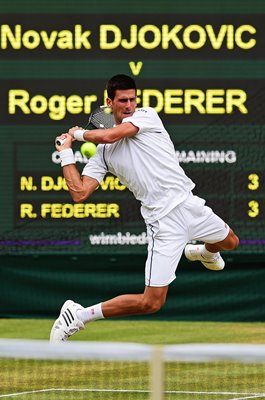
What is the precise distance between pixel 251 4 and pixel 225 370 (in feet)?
15.3

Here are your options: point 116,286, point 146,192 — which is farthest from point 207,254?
point 116,286

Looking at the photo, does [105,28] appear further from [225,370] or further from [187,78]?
[225,370]

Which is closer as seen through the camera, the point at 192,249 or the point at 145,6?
the point at 192,249

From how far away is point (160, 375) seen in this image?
4133mm

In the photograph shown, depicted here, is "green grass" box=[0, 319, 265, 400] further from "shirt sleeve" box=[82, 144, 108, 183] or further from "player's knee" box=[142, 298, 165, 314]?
"shirt sleeve" box=[82, 144, 108, 183]

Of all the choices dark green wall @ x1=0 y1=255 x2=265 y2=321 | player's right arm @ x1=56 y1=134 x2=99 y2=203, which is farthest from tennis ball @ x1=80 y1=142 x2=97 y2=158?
dark green wall @ x1=0 y1=255 x2=265 y2=321

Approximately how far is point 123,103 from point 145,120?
0.19 m

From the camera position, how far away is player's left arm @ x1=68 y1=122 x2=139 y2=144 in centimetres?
792

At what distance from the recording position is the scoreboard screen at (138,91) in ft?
39.4

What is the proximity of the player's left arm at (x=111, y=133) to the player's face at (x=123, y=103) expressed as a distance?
215 millimetres

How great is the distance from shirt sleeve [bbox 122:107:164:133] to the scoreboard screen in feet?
12.0

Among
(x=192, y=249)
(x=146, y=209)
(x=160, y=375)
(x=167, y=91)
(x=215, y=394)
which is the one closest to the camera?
(x=160, y=375)

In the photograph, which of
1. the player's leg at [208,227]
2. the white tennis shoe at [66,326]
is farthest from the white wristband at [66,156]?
the white tennis shoe at [66,326]

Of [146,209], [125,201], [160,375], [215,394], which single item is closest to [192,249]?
[146,209]
